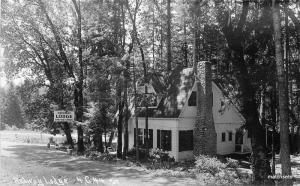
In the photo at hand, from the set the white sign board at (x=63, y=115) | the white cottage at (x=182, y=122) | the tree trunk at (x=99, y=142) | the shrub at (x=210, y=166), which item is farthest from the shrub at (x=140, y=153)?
the shrub at (x=210, y=166)

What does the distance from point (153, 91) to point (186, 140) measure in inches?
191

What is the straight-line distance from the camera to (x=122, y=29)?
2673cm

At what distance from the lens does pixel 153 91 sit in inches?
1111

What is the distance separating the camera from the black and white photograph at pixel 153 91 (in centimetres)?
1841

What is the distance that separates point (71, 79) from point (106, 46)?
4.17 metres

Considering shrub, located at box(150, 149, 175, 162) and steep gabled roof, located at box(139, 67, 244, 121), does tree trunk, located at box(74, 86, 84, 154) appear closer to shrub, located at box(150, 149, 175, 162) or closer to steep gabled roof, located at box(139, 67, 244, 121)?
steep gabled roof, located at box(139, 67, 244, 121)

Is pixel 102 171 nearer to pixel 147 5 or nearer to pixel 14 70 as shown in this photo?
pixel 147 5

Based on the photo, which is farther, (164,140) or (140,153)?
(140,153)

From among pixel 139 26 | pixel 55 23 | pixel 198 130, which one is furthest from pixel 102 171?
pixel 55 23

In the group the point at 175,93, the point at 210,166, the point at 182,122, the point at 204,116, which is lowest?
the point at 210,166

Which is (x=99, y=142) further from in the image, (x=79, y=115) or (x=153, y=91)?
(x=153, y=91)

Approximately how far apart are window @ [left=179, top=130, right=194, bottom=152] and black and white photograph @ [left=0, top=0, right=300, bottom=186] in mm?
80

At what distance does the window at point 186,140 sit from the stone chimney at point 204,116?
1.25ft

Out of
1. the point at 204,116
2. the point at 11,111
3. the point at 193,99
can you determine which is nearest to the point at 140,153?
the point at 204,116
